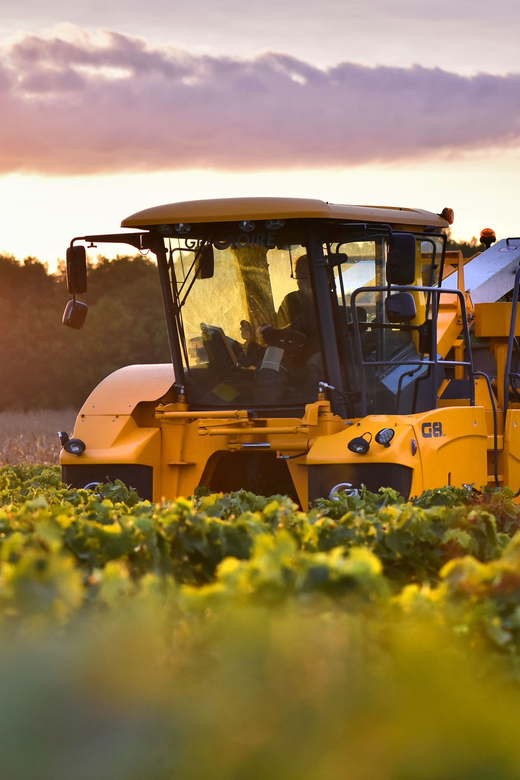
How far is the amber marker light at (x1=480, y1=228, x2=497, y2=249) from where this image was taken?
37.2 feet

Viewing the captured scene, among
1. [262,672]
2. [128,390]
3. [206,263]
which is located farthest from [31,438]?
[262,672]

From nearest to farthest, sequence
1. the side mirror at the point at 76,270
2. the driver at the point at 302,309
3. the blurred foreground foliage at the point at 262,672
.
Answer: the blurred foreground foliage at the point at 262,672 → the driver at the point at 302,309 → the side mirror at the point at 76,270

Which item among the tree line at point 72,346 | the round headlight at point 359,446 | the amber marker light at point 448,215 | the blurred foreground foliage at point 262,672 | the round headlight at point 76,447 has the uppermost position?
the amber marker light at point 448,215

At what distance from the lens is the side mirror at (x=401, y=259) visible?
758 centimetres

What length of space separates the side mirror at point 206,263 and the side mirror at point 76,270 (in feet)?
3.05

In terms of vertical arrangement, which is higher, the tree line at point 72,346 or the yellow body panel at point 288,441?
the yellow body panel at point 288,441

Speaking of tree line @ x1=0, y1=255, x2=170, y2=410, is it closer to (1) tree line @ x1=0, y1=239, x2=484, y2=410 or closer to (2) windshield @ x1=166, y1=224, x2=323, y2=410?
(1) tree line @ x1=0, y1=239, x2=484, y2=410

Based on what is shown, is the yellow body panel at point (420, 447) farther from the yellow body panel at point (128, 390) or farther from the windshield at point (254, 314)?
the yellow body panel at point (128, 390)

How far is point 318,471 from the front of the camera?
7.68 m

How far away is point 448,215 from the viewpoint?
9.23 metres

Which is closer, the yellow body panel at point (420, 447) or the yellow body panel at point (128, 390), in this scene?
the yellow body panel at point (420, 447)

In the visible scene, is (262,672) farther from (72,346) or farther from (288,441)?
(72,346)

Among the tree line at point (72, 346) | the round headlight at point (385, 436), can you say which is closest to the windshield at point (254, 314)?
the round headlight at point (385, 436)

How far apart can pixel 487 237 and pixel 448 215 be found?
225 cm
